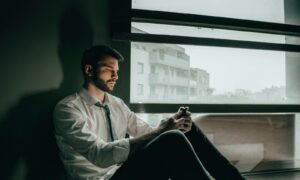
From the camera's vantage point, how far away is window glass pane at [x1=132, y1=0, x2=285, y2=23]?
2303mm

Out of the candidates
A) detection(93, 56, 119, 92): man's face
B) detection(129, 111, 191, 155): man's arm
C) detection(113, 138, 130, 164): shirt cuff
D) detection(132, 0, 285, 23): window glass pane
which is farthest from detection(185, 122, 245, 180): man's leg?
detection(132, 0, 285, 23): window glass pane

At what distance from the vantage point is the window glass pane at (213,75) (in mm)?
2258

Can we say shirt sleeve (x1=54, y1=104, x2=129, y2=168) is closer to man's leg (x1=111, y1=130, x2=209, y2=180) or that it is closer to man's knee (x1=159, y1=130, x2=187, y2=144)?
man's leg (x1=111, y1=130, x2=209, y2=180)

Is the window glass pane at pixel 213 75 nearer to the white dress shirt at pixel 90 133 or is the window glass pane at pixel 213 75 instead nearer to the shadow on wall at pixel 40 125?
the white dress shirt at pixel 90 133

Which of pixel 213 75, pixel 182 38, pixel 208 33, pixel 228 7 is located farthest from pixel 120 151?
Result: pixel 228 7

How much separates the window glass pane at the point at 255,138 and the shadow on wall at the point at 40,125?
1162 mm

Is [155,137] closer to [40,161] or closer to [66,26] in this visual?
[40,161]

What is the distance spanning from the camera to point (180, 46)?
232cm

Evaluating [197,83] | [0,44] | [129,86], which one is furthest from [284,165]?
[0,44]

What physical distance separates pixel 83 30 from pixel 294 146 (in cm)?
233

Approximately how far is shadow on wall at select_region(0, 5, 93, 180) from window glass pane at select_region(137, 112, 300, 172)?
116cm

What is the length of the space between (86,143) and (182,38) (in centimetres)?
118

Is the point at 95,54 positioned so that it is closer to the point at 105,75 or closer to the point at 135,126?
the point at 105,75

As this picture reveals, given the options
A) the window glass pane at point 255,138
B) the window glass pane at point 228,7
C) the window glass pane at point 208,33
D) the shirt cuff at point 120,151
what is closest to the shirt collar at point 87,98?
the shirt cuff at point 120,151
